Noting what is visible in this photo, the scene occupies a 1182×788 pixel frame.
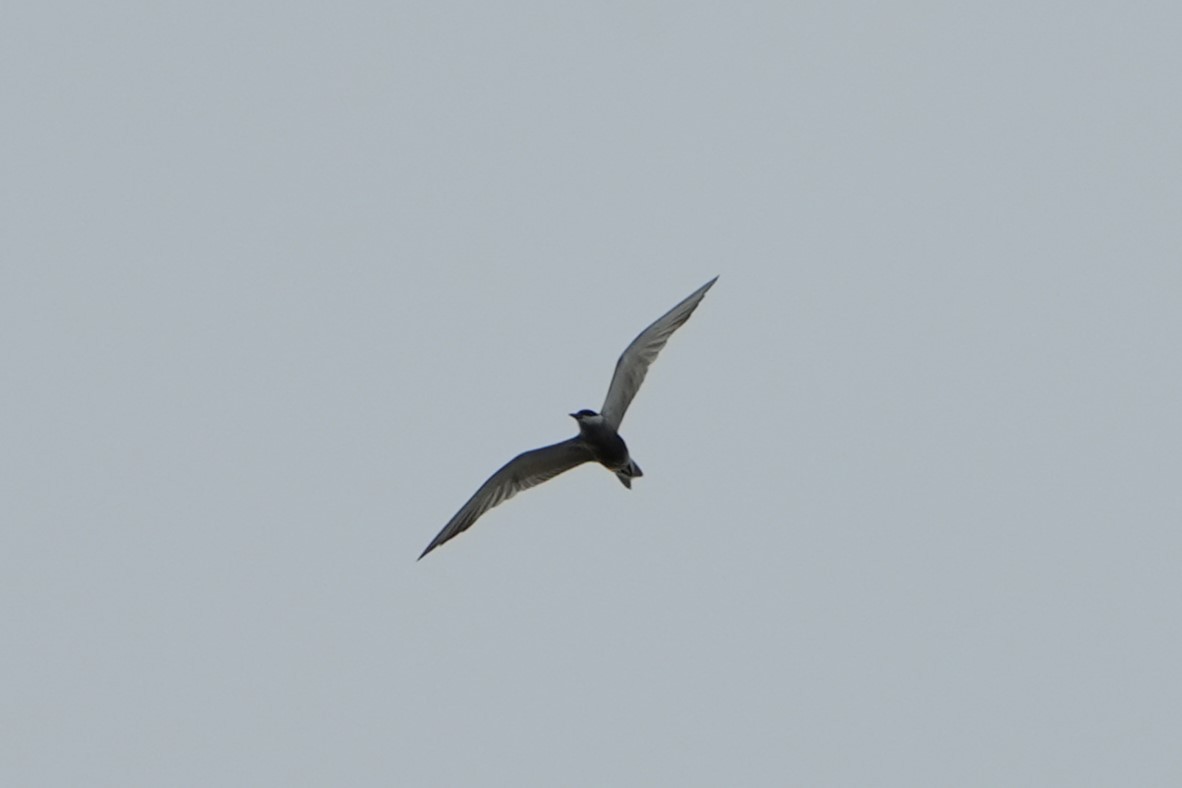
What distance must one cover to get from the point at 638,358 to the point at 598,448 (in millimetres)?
1493

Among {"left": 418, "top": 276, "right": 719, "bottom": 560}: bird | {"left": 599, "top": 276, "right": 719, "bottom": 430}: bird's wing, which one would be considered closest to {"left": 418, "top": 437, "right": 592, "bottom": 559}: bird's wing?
{"left": 418, "top": 276, "right": 719, "bottom": 560}: bird

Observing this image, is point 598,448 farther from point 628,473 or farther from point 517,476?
point 517,476

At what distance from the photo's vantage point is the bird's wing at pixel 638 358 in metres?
23.1

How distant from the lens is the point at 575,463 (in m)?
23.1

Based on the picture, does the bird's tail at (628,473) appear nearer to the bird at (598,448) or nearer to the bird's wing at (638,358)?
the bird at (598,448)

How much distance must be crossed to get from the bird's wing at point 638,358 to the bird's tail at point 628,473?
62 centimetres

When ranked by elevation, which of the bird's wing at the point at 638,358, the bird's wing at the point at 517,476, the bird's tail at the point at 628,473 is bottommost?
the bird's tail at the point at 628,473

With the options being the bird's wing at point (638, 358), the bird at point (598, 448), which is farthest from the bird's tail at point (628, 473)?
the bird's wing at point (638, 358)

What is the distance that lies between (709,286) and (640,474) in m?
2.80

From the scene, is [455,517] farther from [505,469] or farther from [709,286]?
[709,286]

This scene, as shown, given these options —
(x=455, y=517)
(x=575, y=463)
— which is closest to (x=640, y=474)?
(x=575, y=463)

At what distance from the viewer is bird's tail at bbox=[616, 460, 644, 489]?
2277 centimetres

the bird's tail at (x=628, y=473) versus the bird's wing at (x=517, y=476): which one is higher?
the bird's wing at (x=517, y=476)

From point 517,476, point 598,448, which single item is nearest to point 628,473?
point 598,448
